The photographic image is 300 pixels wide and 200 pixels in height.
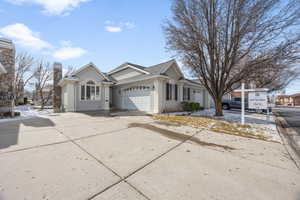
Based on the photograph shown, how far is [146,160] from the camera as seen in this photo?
3.05 metres

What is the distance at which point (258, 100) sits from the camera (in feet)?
24.6

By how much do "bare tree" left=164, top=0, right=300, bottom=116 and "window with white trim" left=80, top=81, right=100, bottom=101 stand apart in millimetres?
8347

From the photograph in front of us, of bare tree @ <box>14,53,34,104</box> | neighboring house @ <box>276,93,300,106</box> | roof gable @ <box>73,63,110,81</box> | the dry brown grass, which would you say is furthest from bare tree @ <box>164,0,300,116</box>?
neighboring house @ <box>276,93,300,106</box>

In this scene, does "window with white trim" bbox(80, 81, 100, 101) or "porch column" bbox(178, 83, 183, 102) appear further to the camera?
"porch column" bbox(178, 83, 183, 102)

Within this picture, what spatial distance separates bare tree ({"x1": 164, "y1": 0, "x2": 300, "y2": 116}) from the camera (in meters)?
7.16

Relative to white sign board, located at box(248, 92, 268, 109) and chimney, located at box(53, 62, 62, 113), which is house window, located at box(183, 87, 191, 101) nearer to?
white sign board, located at box(248, 92, 268, 109)

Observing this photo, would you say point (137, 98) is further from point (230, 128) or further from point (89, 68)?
point (230, 128)

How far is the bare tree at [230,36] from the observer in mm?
7156

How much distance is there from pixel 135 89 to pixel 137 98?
1.01 metres

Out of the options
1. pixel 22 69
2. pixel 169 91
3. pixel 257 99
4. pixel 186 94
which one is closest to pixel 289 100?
pixel 186 94

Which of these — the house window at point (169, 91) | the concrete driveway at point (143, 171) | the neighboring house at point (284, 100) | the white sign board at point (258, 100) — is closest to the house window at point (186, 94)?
the house window at point (169, 91)

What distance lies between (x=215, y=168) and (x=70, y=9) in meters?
10.8

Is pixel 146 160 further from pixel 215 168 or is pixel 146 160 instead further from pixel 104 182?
pixel 215 168

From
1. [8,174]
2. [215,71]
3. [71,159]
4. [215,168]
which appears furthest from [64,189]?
[215,71]
